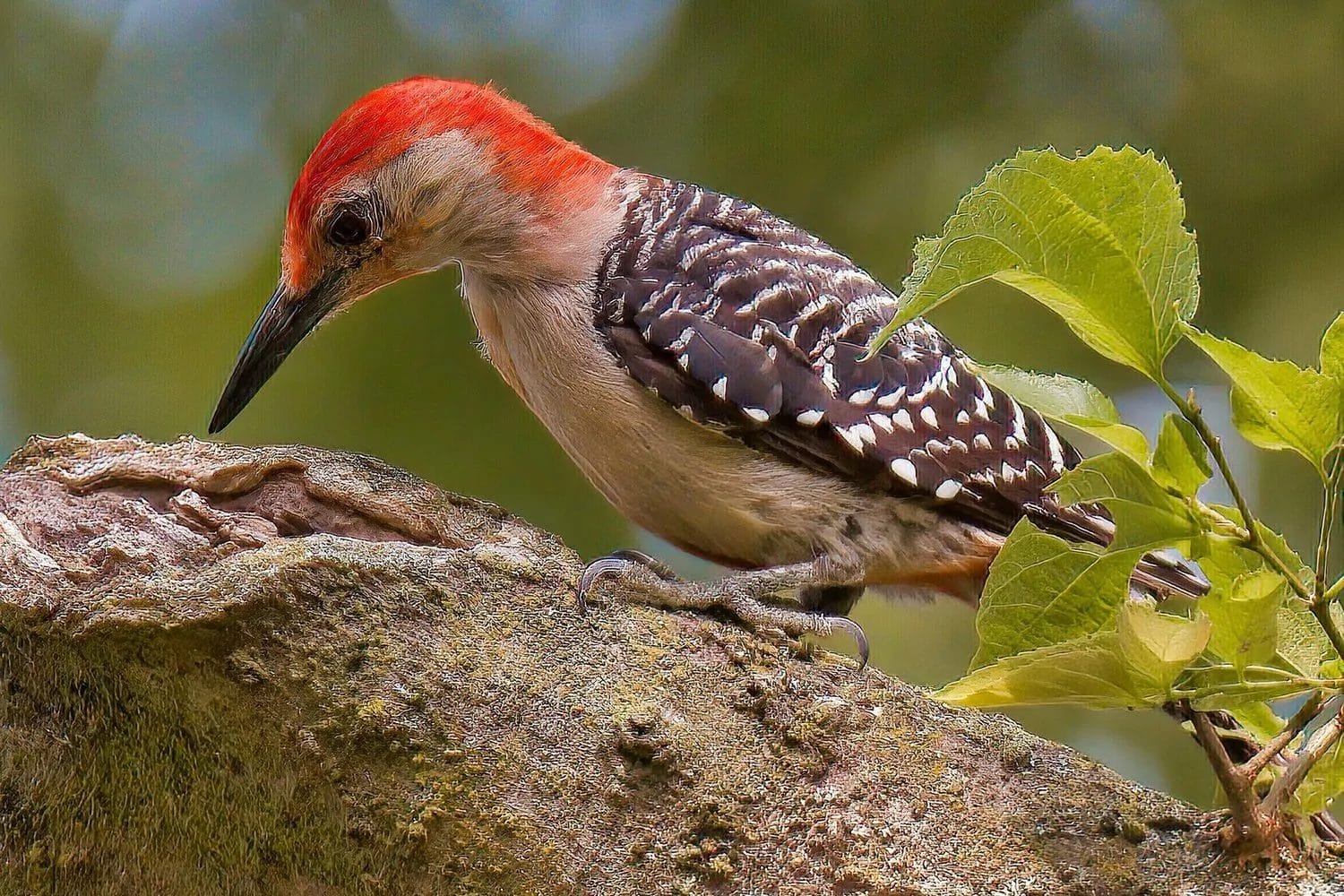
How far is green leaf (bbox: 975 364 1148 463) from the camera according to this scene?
1.29 m

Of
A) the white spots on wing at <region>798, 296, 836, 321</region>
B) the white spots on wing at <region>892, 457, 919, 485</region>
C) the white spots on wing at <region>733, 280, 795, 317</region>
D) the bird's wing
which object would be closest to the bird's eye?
the bird's wing

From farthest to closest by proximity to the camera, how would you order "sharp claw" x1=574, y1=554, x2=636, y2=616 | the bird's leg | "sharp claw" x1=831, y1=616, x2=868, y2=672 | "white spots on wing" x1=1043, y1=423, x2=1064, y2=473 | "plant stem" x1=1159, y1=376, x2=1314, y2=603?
1. "white spots on wing" x1=1043, y1=423, x2=1064, y2=473
2. "sharp claw" x1=831, y1=616, x2=868, y2=672
3. the bird's leg
4. "sharp claw" x1=574, y1=554, x2=636, y2=616
5. "plant stem" x1=1159, y1=376, x2=1314, y2=603

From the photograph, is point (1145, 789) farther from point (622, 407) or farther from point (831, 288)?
point (831, 288)

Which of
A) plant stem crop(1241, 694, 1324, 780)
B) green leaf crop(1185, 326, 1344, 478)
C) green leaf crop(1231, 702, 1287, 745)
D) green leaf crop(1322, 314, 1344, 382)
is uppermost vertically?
green leaf crop(1322, 314, 1344, 382)

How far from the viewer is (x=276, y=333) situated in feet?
9.55

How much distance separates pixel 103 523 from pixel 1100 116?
3.30m

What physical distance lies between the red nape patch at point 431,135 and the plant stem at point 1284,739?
2110 millimetres

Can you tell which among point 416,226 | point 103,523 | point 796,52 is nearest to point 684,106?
point 796,52

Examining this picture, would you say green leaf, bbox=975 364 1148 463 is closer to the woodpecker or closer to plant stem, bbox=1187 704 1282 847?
plant stem, bbox=1187 704 1282 847

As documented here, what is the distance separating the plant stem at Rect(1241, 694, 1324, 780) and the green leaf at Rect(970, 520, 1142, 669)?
197 mm

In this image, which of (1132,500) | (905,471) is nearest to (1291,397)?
(1132,500)

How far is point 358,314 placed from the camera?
4094mm

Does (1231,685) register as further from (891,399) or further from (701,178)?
(701,178)

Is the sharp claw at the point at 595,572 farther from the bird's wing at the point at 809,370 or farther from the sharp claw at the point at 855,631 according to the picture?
the bird's wing at the point at 809,370
